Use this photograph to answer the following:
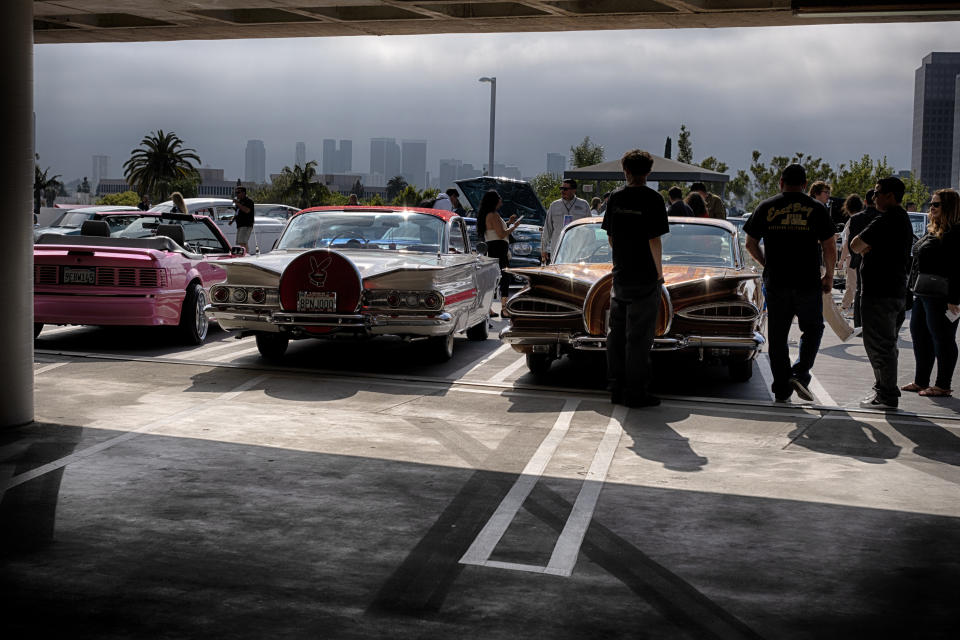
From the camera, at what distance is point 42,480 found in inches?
233

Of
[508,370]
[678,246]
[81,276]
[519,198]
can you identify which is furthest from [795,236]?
[519,198]

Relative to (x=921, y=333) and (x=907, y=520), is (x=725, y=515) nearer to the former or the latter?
(x=907, y=520)

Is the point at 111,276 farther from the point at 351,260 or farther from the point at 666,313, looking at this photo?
the point at 666,313

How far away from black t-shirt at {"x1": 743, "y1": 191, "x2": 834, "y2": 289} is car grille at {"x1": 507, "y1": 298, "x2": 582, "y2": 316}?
5.79 feet

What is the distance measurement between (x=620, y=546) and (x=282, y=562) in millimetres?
1508

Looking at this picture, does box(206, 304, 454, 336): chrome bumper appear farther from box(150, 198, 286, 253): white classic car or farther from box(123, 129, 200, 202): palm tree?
box(123, 129, 200, 202): palm tree

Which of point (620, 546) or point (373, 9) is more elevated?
point (373, 9)

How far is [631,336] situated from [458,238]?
392 centimetres

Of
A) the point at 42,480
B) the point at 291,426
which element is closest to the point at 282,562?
→ the point at 42,480

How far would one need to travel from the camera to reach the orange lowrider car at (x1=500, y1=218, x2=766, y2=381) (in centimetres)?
918

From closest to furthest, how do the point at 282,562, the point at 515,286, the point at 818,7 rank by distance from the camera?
the point at 282,562, the point at 818,7, the point at 515,286

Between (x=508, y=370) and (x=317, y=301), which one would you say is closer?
(x=317, y=301)

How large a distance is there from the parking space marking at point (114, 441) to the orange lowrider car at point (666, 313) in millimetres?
2422

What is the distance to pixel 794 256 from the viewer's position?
28.3 ft
